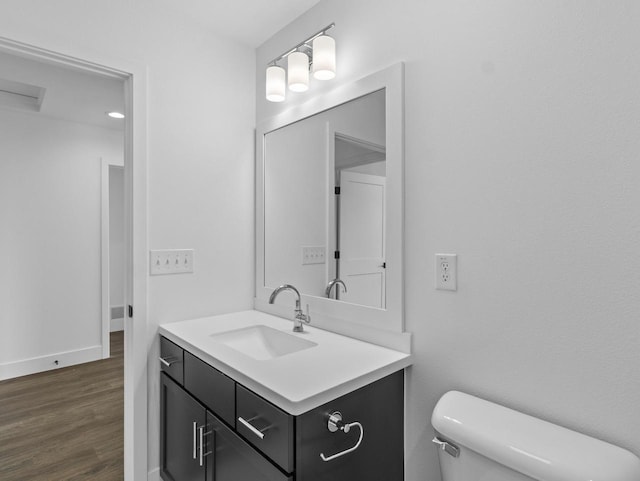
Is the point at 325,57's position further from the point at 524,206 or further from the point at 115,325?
the point at 115,325

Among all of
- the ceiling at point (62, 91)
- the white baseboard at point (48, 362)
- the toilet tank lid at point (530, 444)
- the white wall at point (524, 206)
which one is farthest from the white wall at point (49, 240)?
the toilet tank lid at point (530, 444)

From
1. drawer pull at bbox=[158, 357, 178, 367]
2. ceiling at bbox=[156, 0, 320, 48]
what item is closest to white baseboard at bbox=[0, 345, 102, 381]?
drawer pull at bbox=[158, 357, 178, 367]

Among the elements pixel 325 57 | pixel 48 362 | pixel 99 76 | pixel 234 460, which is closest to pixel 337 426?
pixel 234 460

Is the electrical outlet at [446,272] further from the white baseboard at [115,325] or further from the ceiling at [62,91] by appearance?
the white baseboard at [115,325]

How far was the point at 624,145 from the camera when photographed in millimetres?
875

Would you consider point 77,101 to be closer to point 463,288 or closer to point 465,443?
point 463,288

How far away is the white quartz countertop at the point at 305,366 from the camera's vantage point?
40.3 inches

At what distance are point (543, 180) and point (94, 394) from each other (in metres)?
3.36

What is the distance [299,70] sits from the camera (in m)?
1.68

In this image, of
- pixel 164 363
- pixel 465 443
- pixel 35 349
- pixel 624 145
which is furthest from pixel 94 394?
pixel 624 145

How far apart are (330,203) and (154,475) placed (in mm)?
1571

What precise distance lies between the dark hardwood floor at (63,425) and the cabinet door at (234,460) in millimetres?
990

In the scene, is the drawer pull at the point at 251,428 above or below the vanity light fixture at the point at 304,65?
below

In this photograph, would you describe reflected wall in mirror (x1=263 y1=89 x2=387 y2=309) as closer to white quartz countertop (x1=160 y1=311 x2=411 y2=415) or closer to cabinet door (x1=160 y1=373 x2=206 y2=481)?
white quartz countertop (x1=160 y1=311 x2=411 y2=415)
